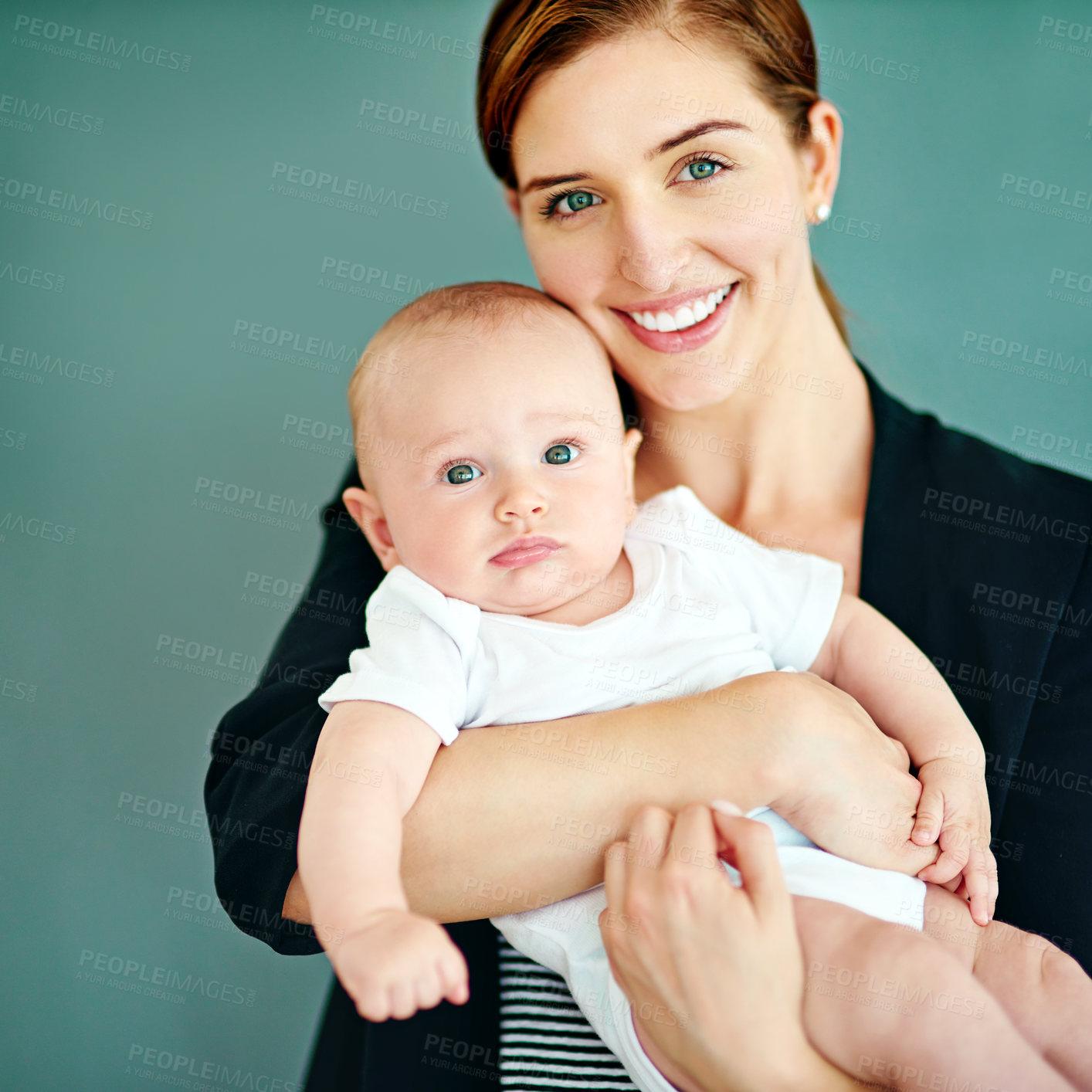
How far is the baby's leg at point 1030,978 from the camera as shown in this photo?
1.02 metres

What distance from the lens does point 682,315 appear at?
151 centimetres

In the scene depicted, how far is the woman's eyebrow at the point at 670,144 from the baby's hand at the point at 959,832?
3.11ft

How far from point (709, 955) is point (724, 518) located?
89 centimetres

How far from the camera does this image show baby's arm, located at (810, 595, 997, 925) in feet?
3.75

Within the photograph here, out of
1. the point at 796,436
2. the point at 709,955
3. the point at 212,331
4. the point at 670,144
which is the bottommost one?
the point at 709,955

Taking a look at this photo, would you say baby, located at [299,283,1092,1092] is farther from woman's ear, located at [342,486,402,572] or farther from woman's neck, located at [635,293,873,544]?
woman's neck, located at [635,293,873,544]

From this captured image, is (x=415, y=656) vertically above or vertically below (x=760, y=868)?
above

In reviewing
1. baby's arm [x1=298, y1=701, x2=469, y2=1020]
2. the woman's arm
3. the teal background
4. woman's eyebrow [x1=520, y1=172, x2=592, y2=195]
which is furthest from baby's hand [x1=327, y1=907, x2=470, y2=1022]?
the teal background

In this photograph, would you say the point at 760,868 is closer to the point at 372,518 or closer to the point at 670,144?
the point at 372,518

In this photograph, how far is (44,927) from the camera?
80.5 inches

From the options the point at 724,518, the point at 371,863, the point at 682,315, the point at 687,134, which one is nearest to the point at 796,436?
the point at 724,518

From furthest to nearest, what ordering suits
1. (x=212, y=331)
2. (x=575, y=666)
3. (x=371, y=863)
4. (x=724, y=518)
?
(x=212, y=331), (x=724, y=518), (x=575, y=666), (x=371, y=863)

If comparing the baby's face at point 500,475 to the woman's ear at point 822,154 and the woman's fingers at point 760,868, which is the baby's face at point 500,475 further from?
the woman's ear at point 822,154

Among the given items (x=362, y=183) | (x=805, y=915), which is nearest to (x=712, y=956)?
(x=805, y=915)
